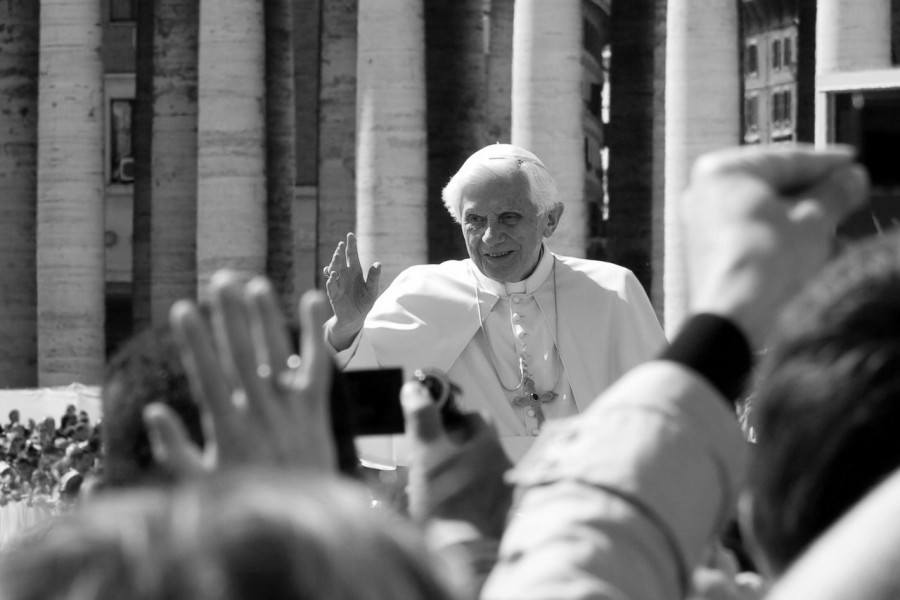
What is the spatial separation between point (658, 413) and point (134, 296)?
159 ft

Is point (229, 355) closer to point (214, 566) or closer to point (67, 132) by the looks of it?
point (214, 566)

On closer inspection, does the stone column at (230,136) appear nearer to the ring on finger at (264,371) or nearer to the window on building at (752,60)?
the window on building at (752,60)

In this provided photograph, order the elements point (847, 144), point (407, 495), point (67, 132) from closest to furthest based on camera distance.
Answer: point (407, 495) < point (847, 144) < point (67, 132)

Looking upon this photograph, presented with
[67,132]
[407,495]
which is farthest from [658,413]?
[67,132]

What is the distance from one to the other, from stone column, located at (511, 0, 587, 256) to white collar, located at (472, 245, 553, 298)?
2947cm

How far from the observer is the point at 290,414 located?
10.0 feet

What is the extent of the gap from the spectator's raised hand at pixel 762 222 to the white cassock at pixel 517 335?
23.5 ft

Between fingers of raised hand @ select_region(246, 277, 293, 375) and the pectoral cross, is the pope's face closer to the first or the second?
the pectoral cross

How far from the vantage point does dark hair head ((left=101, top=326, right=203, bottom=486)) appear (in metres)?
3.91

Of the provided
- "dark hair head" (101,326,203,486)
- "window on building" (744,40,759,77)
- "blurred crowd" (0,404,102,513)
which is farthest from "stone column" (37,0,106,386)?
"dark hair head" (101,326,203,486)

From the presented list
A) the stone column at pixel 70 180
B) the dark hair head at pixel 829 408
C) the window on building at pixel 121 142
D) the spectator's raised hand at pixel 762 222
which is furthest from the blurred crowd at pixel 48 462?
the window on building at pixel 121 142

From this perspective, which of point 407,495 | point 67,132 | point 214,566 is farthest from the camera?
point 67,132

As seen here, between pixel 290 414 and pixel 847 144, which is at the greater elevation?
pixel 847 144

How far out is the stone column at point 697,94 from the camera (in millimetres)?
38375
